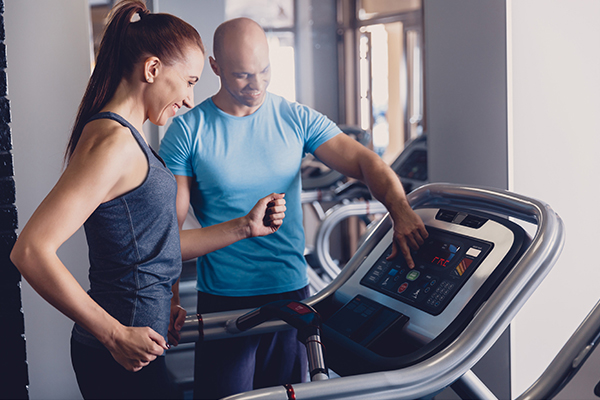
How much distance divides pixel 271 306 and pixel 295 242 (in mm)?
348

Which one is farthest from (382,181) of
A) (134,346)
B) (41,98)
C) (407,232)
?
(41,98)

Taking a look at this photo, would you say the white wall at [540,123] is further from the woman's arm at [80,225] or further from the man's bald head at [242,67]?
the woman's arm at [80,225]

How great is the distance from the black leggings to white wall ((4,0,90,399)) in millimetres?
727

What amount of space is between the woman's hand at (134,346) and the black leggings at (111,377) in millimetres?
77

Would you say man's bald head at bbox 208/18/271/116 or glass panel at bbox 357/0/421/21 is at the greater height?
glass panel at bbox 357/0/421/21

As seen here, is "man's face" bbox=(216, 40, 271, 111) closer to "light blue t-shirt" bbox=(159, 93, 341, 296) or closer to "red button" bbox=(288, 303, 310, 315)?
"light blue t-shirt" bbox=(159, 93, 341, 296)

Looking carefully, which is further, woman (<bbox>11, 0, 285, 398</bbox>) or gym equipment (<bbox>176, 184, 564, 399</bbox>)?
gym equipment (<bbox>176, 184, 564, 399</bbox>)

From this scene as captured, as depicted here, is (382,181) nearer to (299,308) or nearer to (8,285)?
(299,308)

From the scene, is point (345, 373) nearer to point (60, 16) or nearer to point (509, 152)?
point (509, 152)

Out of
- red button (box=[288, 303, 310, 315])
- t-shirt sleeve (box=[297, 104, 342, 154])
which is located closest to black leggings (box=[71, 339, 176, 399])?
red button (box=[288, 303, 310, 315])

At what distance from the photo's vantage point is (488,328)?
3.32 ft

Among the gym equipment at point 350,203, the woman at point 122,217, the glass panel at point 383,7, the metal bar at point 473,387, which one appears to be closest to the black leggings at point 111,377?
the woman at point 122,217

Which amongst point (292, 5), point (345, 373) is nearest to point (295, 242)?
point (345, 373)

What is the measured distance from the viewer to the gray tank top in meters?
0.97
